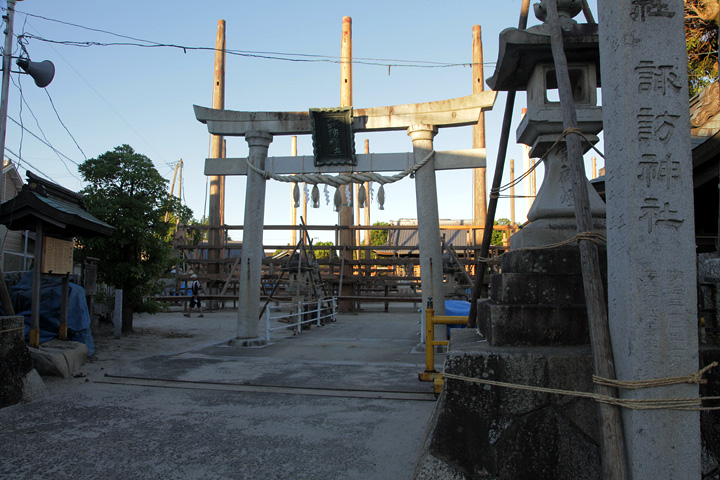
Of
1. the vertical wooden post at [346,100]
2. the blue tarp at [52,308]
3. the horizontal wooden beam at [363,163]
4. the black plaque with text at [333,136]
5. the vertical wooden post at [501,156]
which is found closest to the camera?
the vertical wooden post at [501,156]

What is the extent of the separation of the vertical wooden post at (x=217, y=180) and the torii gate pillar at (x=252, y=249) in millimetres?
9092

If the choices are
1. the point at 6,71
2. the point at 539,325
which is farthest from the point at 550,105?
the point at 6,71

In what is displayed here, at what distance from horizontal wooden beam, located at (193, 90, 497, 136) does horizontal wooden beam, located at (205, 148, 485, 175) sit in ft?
1.69

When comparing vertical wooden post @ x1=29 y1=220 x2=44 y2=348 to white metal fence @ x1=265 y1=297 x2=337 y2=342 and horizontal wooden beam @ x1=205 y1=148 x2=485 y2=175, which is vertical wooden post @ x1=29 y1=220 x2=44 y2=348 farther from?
white metal fence @ x1=265 y1=297 x2=337 y2=342

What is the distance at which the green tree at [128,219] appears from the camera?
9086mm

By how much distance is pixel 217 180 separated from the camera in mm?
18250

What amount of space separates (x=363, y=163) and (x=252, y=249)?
2.57m

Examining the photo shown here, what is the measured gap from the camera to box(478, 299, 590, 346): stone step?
2.62 meters

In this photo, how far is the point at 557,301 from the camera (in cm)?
271

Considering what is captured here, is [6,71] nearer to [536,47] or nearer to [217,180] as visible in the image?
[536,47]

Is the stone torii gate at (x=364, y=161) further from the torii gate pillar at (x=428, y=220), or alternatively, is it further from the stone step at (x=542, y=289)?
the stone step at (x=542, y=289)

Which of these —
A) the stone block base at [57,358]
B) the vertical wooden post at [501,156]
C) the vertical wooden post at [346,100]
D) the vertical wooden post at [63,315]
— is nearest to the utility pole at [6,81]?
the stone block base at [57,358]

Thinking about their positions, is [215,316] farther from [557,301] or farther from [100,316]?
[557,301]

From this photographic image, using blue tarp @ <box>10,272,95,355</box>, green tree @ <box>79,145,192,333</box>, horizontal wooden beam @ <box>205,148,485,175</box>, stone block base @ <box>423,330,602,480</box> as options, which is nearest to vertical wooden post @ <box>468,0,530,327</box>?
stone block base @ <box>423,330,602,480</box>
